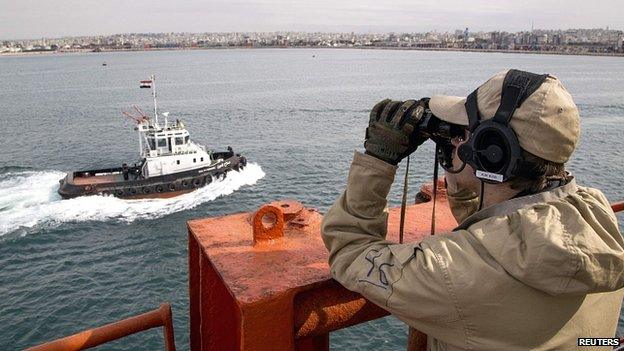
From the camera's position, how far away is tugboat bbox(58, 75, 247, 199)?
75.4ft

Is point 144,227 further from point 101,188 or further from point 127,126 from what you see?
point 127,126

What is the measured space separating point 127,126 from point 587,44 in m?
200

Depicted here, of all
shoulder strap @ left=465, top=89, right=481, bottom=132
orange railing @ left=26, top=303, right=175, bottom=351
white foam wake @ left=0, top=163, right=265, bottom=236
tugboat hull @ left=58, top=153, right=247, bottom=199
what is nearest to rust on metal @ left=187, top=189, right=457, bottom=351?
orange railing @ left=26, top=303, right=175, bottom=351

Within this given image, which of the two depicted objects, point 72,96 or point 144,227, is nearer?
point 144,227

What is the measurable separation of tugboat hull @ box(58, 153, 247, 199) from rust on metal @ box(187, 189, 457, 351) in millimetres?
22271

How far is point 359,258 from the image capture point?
60.2 inches

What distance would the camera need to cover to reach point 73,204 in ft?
72.5

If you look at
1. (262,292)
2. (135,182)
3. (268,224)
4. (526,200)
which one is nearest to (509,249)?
(526,200)

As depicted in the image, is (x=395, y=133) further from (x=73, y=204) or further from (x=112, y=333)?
(x=73, y=204)

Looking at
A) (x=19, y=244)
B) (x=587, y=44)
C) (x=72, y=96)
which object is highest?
(x=587, y=44)

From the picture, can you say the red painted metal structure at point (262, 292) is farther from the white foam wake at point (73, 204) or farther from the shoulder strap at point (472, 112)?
the white foam wake at point (73, 204)

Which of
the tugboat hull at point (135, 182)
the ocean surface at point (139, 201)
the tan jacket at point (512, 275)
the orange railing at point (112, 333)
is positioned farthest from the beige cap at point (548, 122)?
the tugboat hull at point (135, 182)

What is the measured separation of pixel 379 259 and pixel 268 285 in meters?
0.44

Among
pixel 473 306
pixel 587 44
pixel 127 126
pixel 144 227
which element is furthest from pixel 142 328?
pixel 587 44
